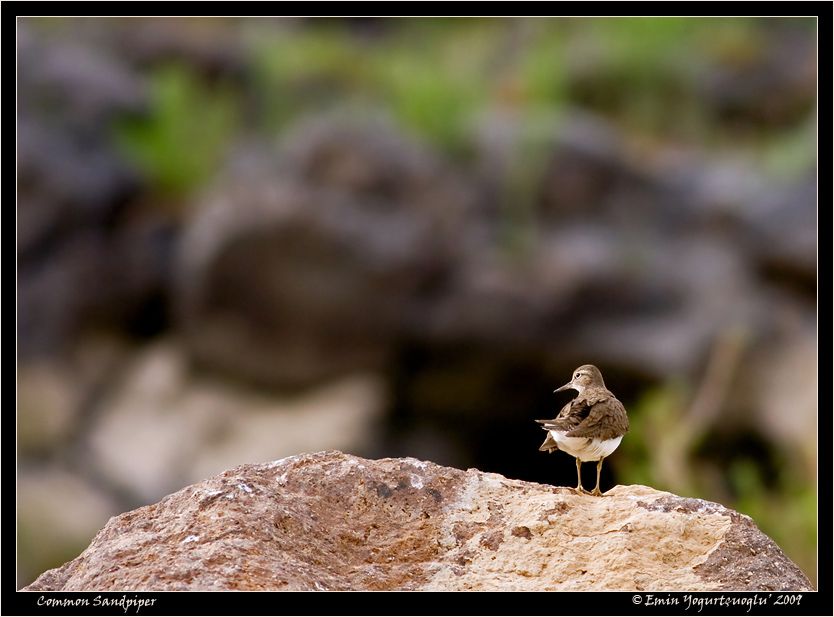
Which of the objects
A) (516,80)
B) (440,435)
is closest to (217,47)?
(516,80)

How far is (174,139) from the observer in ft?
37.2

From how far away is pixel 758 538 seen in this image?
2.73 m

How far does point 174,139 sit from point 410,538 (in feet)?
30.8

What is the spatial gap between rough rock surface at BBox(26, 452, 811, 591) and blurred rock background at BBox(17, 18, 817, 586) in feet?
17.3

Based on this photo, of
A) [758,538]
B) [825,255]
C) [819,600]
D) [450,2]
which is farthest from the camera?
[825,255]

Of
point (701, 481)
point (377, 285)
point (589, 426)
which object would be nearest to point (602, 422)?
point (589, 426)

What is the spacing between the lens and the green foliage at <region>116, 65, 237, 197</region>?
11359 millimetres

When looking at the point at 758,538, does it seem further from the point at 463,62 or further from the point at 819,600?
the point at 463,62

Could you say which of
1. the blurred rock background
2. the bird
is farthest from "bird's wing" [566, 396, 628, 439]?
the blurred rock background

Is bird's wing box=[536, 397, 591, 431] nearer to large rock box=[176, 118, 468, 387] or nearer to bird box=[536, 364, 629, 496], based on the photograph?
bird box=[536, 364, 629, 496]

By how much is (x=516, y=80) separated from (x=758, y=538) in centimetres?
1055

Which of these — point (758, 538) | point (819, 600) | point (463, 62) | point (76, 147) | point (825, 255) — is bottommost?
point (819, 600)

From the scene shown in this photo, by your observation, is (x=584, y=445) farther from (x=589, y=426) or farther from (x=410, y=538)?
(x=410, y=538)

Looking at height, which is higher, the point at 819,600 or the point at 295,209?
the point at 295,209
